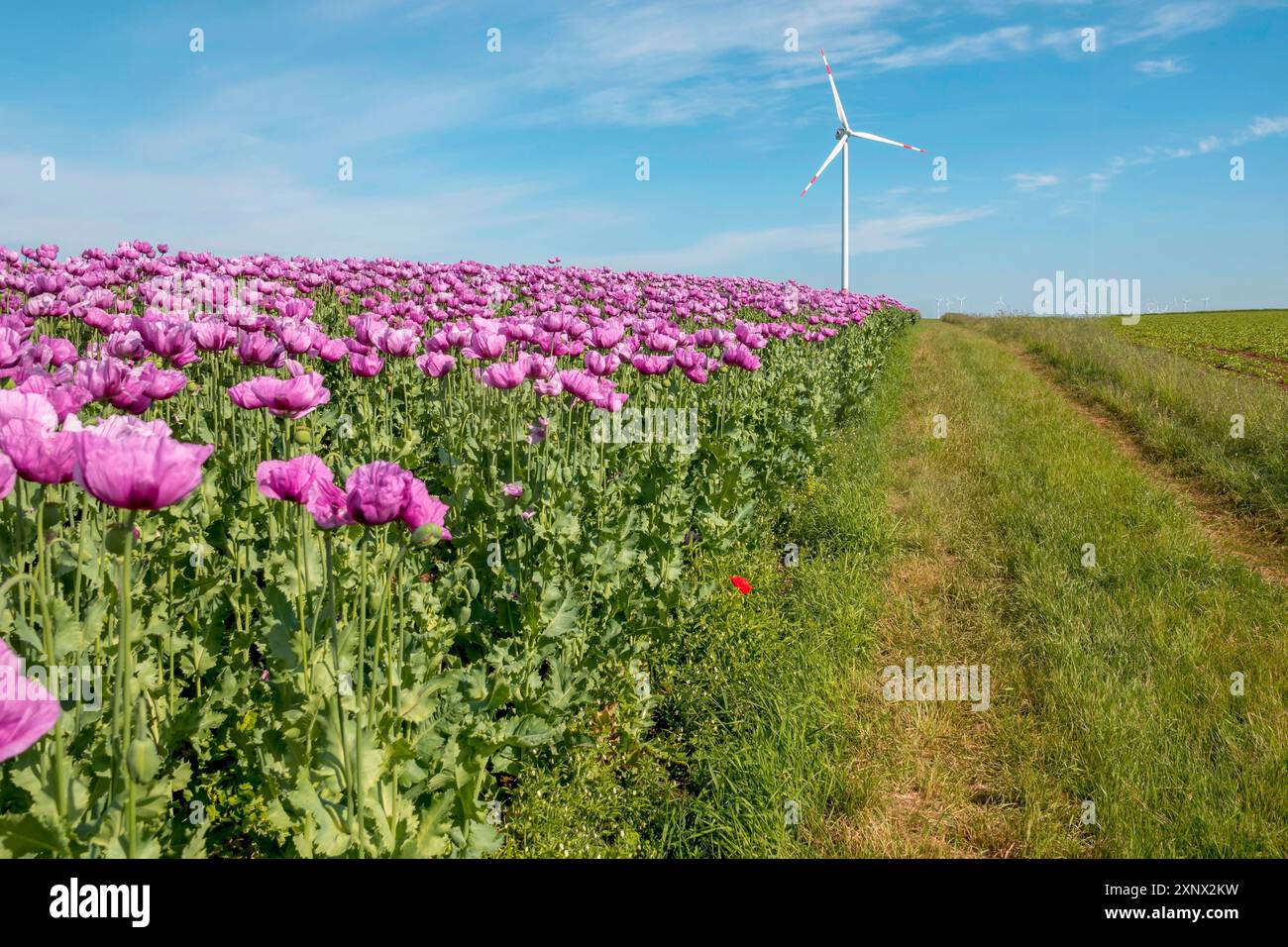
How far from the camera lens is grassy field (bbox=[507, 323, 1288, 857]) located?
316 centimetres

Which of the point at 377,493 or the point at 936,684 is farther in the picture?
the point at 936,684

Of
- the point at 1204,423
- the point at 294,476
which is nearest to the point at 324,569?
the point at 294,476

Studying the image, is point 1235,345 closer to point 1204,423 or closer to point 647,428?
point 1204,423

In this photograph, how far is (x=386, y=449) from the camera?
533 cm

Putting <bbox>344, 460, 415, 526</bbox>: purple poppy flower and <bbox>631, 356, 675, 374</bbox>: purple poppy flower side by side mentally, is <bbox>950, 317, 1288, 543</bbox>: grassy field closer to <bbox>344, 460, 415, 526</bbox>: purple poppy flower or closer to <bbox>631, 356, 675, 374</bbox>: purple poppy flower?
<bbox>631, 356, 675, 374</bbox>: purple poppy flower

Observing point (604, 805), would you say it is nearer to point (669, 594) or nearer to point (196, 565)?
point (669, 594)

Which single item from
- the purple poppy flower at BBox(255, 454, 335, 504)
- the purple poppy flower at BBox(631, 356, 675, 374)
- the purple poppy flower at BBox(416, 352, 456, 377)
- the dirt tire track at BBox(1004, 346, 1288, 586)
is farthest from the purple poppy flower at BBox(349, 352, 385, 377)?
the dirt tire track at BBox(1004, 346, 1288, 586)

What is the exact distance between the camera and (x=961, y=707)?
418cm

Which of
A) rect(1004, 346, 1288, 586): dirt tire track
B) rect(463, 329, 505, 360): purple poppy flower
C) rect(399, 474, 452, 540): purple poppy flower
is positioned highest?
rect(463, 329, 505, 360): purple poppy flower

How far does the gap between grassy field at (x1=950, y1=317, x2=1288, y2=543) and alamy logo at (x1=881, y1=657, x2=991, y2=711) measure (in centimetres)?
408

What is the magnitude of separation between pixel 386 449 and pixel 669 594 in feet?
6.99
